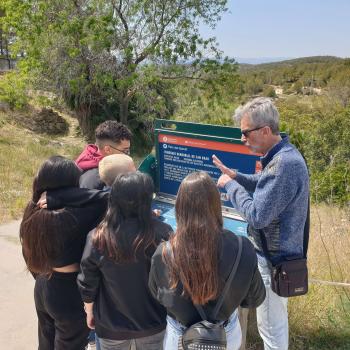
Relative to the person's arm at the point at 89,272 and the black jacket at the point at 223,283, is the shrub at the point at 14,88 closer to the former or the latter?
the person's arm at the point at 89,272

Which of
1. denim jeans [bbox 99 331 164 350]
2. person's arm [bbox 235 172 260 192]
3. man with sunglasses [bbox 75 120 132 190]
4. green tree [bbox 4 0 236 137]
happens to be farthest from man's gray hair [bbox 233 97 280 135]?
green tree [bbox 4 0 236 137]

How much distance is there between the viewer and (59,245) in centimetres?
209

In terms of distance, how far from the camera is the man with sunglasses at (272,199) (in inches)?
77.3

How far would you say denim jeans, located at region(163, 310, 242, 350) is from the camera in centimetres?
183

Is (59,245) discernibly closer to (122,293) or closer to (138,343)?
(122,293)

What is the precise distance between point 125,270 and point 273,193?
0.84m

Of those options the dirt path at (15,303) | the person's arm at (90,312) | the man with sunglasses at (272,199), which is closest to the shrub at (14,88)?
the dirt path at (15,303)

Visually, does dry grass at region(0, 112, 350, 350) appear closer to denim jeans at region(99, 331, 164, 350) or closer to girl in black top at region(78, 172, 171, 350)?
denim jeans at region(99, 331, 164, 350)

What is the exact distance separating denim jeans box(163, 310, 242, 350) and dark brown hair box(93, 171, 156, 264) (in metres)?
0.38

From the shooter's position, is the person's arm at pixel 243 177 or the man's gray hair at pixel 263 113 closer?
the man's gray hair at pixel 263 113

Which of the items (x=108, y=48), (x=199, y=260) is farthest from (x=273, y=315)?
(x=108, y=48)

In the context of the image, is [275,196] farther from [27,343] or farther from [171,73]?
[171,73]

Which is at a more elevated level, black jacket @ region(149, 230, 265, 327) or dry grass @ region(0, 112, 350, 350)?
black jacket @ region(149, 230, 265, 327)

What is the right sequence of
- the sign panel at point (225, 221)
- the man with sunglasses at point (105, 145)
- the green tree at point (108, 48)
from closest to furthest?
the sign panel at point (225, 221)
the man with sunglasses at point (105, 145)
the green tree at point (108, 48)
